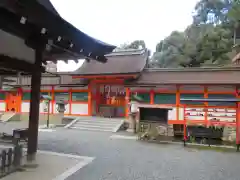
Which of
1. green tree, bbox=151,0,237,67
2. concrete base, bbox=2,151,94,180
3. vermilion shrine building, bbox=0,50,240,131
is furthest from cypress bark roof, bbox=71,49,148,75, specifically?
green tree, bbox=151,0,237,67

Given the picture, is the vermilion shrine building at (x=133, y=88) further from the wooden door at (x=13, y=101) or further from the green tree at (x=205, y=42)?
the green tree at (x=205, y=42)

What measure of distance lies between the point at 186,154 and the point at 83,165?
3.41 metres

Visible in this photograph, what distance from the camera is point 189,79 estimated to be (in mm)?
12703

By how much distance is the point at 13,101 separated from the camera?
55.9 ft

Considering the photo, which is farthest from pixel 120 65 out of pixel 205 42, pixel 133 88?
pixel 205 42

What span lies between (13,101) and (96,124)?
7893 millimetres

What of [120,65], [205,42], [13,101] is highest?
[205,42]

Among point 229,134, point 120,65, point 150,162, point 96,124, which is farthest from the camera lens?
point 120,65

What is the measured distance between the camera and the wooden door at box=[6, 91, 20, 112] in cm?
1667

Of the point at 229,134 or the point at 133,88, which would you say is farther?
the point at 133,88

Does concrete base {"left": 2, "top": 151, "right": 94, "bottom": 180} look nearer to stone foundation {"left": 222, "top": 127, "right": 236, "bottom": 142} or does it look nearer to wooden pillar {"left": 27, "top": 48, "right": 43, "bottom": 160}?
wooden pillar {"left": 27, "top": 48, "right": 43, "bottom": 160}

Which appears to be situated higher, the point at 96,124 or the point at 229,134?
the point at 96,124

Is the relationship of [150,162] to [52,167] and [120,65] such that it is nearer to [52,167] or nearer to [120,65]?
[52,167]

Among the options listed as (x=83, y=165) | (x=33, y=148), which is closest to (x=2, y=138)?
(x=33, y=148)
